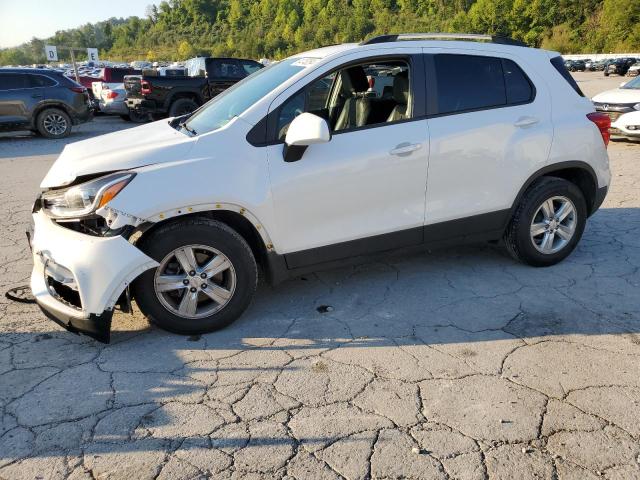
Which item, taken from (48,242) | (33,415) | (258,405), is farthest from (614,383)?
(48,242)

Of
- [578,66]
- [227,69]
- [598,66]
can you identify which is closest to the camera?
[227,69]

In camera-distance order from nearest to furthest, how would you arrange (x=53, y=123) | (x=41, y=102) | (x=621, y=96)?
1. (x=621, y=96)
2. (x=41, y=102)
3. (x=53, y=123)

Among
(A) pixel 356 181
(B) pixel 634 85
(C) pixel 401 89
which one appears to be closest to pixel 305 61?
(C) pixel 401 89

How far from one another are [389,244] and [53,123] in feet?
40.1

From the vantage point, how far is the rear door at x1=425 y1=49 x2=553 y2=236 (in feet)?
12.8

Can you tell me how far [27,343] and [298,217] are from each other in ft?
6.35

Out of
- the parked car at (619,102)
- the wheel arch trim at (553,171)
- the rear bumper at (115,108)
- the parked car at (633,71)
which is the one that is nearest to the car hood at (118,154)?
the wheel arch trim at (553,171)

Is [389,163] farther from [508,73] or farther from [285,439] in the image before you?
[285,439]

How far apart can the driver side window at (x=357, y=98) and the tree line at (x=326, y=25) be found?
87.2 m

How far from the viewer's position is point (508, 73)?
417 cm

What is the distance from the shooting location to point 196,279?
3420 millimetres

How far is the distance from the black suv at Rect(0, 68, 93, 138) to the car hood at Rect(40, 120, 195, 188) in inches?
423

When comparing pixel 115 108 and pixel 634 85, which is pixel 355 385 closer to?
pixel 634 85

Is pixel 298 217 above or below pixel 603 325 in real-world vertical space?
above
